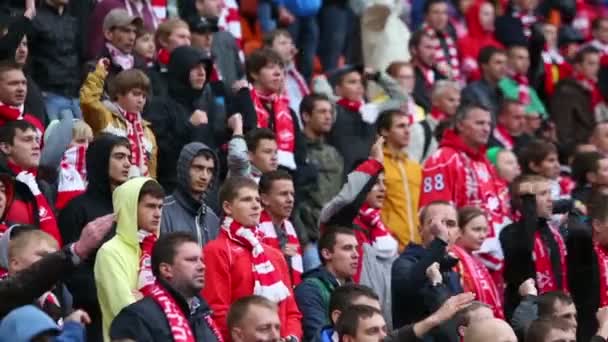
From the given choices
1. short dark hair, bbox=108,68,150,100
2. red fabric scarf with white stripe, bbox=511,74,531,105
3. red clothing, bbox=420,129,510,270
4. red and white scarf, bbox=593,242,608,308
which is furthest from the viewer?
red fabric scarf with white stripe, bbox=511,74,531,105

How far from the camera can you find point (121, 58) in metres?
14.3

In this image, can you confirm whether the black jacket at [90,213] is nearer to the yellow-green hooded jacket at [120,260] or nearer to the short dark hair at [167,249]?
the yellow-green hooded jacket at [120,260]

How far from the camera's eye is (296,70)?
673 inches

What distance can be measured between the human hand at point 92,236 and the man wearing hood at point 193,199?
2387 mm

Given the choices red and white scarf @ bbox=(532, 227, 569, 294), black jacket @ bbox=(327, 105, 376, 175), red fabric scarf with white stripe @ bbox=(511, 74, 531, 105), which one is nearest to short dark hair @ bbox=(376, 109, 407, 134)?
black jacket @ bbox=(327, 105, 376, 175)

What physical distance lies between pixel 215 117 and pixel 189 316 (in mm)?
4409

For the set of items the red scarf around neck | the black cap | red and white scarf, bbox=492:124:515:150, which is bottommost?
red and white scarf, bbox=492:124:515:150

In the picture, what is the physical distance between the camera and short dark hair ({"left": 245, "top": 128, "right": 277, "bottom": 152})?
1348 cm

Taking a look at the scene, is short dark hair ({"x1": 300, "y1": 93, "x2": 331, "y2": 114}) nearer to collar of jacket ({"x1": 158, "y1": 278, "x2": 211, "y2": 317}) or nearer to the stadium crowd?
the stadium crowd

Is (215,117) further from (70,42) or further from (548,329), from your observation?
(548,329)

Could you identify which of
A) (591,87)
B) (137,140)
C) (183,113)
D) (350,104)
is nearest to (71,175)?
(137,140)

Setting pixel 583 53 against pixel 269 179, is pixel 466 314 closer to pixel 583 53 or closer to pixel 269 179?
pixel 269 179

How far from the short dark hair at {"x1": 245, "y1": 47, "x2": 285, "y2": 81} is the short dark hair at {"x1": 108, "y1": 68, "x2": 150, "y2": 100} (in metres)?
1.75

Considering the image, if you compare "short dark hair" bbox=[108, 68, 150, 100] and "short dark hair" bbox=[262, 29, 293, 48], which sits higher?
"short dark hair" bbox=[262, 29, 293, 48]
